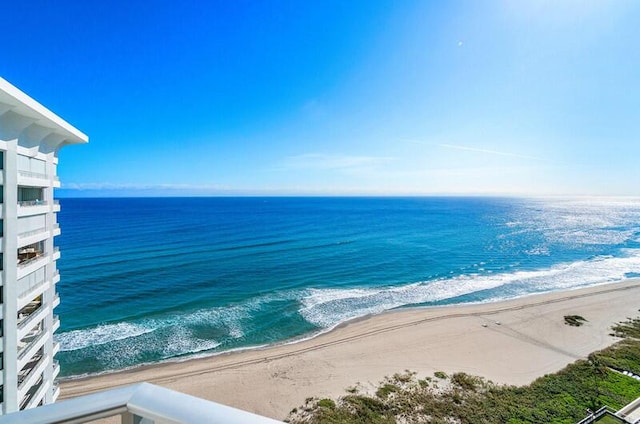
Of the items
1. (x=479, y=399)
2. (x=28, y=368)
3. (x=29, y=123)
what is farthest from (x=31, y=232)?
(x=479, y=399)

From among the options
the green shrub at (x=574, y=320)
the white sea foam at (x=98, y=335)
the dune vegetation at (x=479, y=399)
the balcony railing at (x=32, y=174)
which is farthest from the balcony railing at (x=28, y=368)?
the green shrub at (x=574, y=320)

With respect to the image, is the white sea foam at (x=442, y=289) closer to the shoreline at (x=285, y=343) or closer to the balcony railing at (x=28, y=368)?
the shoreline at (x=285, y=343)

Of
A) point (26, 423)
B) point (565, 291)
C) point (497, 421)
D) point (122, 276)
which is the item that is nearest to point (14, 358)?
point (26, 423)

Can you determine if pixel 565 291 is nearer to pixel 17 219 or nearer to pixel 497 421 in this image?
pixel 497 421

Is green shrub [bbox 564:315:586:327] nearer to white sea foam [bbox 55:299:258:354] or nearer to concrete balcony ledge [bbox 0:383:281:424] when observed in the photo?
white sea foam [bbox 55:299:258:354]

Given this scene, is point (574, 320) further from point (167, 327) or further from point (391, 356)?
point (167, 327)

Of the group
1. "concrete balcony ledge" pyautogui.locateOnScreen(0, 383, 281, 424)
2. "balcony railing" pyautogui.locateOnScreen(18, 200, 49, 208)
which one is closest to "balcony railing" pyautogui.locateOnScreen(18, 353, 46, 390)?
"balcony railing" pyautogui.locateOnScreen(18, 200, 49, 208)
